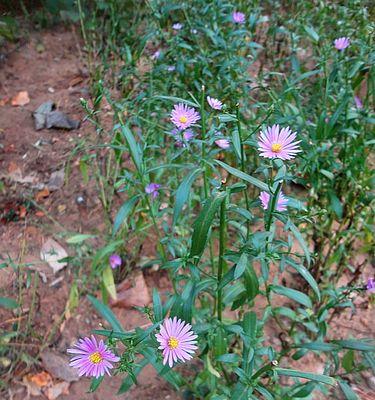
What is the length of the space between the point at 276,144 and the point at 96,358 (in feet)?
2.06

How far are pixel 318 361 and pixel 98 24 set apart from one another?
8.27 feet

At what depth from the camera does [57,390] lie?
5.86ft

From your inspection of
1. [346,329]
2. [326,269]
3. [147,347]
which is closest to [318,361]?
[346,329]

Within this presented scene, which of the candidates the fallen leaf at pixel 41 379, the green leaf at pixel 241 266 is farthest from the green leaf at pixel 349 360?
the fallen leaf at pixel 41 379

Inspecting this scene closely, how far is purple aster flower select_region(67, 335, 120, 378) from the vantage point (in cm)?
104

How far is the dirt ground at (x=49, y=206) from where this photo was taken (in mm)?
1811

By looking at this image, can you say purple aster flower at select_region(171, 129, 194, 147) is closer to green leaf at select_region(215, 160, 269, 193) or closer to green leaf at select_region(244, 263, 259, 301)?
green leaf at select_region(215, 160, 269, 193)

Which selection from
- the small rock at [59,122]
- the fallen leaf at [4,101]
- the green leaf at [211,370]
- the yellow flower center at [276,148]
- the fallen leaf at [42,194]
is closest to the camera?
the yellow flower center at [276,148]

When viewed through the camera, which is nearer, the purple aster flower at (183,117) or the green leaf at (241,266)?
the green leaf at (241,266)

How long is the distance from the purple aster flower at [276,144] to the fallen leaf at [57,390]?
120 centimetres

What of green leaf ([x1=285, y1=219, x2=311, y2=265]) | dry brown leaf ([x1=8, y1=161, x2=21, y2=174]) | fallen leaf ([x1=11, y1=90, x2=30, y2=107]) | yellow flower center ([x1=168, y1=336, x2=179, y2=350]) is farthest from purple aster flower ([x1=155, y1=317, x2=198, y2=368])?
fallen leaf ([x1=11, y1=90, x2=30, y2=107])

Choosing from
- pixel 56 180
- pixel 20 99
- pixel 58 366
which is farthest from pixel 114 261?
pixel 20 99

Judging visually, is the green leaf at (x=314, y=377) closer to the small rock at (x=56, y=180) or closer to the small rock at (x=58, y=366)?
the small rock at (x=58, y=366)

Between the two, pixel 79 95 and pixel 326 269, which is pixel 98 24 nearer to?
pixel 79 95
